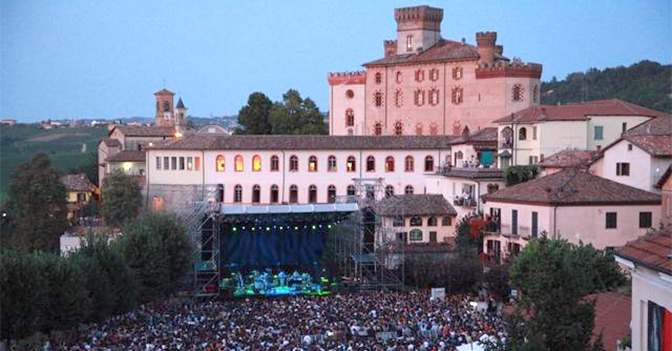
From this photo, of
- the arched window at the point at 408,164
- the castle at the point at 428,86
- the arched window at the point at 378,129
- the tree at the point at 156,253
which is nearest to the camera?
the tree at the point at 156,253

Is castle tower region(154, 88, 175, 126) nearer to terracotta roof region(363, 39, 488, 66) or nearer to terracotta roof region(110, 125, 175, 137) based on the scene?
terracotta roof region(110, 125, 175, 137)

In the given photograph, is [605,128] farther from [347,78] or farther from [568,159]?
[347,78]

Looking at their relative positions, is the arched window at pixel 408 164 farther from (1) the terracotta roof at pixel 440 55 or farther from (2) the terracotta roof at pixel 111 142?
(2) the terracotta roof at pixel 111 142

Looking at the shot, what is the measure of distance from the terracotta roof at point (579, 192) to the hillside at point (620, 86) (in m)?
44.4

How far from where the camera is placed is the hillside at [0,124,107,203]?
10166cm

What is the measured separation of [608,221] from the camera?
45625mm

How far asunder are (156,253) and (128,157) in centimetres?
3819

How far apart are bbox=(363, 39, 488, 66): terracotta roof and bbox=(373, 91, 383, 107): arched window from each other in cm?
223

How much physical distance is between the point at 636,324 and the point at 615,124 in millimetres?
47932

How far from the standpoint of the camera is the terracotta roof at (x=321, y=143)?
67.5m

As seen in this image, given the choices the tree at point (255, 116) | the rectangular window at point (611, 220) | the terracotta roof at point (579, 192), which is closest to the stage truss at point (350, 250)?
the terracotta roof at point (579, 192)

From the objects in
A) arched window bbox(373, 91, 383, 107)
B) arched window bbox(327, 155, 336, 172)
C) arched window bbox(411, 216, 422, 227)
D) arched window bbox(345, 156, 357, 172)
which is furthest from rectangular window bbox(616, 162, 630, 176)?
arched window bbox(373, 91, 383, 107)

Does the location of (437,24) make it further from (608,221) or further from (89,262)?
(89,262)

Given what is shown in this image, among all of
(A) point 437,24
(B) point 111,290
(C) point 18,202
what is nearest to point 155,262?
(B) point 111,290
